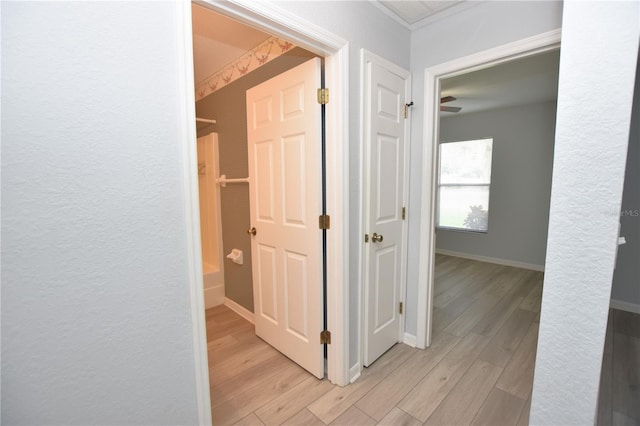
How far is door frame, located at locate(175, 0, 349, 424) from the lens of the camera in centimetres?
108

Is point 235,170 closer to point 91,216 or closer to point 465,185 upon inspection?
point 91,216

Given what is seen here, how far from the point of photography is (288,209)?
2016 mm

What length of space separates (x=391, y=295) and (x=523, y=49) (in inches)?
70.9

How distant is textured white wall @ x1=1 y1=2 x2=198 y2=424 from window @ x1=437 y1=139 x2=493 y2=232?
4.89 metres

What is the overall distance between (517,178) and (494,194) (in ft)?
1.31

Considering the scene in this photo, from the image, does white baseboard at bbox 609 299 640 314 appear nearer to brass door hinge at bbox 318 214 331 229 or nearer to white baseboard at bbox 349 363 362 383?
white baseboard at bbox 349 363 362 383

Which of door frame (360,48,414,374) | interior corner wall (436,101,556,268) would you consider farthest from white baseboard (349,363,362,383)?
interior corner wall (436,101,556,268)

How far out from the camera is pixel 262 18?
4.25 ft

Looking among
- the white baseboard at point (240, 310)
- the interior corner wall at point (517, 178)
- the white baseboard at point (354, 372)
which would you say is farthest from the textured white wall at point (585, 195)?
the interior corner wall at point (517, 178)

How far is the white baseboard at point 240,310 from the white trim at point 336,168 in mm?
1154

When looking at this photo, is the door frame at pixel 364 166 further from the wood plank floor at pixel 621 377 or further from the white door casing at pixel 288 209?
the wood plank floor at pixel 621 377

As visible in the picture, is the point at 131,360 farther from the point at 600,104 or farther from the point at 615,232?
the point at 600,104

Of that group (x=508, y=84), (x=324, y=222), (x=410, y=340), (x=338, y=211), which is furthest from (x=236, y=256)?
(x=508, y=84)

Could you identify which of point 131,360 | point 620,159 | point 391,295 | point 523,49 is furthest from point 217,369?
point 523,49
